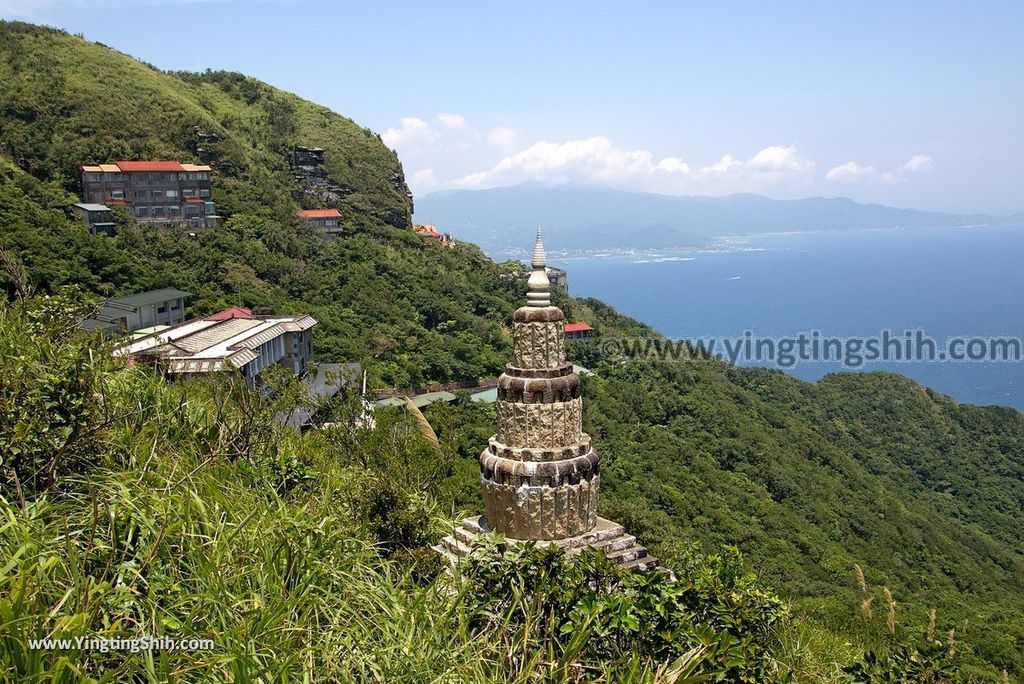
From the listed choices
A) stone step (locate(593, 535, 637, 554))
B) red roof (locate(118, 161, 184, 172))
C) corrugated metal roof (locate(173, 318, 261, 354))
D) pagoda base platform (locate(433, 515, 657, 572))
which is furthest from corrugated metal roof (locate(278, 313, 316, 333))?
red roof (locate(118, 161, 184, 172))

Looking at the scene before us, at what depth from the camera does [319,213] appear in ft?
180

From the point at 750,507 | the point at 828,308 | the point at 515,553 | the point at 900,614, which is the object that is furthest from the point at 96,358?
the point at 828,308

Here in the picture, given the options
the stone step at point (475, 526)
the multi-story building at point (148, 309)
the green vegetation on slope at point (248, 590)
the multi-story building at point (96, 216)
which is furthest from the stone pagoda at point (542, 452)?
the multi-story building at point (96, 216)

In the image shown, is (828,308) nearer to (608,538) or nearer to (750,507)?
(750,507)

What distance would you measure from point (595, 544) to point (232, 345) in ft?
56.2

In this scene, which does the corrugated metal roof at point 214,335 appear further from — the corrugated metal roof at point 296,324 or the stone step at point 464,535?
the stone step at point 464,535

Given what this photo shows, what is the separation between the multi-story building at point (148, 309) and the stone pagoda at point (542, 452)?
22.5 m

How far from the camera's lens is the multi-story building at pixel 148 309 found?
→ 28.5 meters

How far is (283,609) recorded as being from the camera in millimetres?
5637

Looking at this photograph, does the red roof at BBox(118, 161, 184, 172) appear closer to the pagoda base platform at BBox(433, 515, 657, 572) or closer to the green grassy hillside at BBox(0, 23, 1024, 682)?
the green grassy hillside at BBox(0, 23, 1024, 682)

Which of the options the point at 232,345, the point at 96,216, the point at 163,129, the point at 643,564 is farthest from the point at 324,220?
the point at 643,564

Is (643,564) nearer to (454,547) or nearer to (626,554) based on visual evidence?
(626,554)

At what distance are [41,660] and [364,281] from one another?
41.5 meters

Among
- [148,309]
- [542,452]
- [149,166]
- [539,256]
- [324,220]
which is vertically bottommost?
[148,309]
